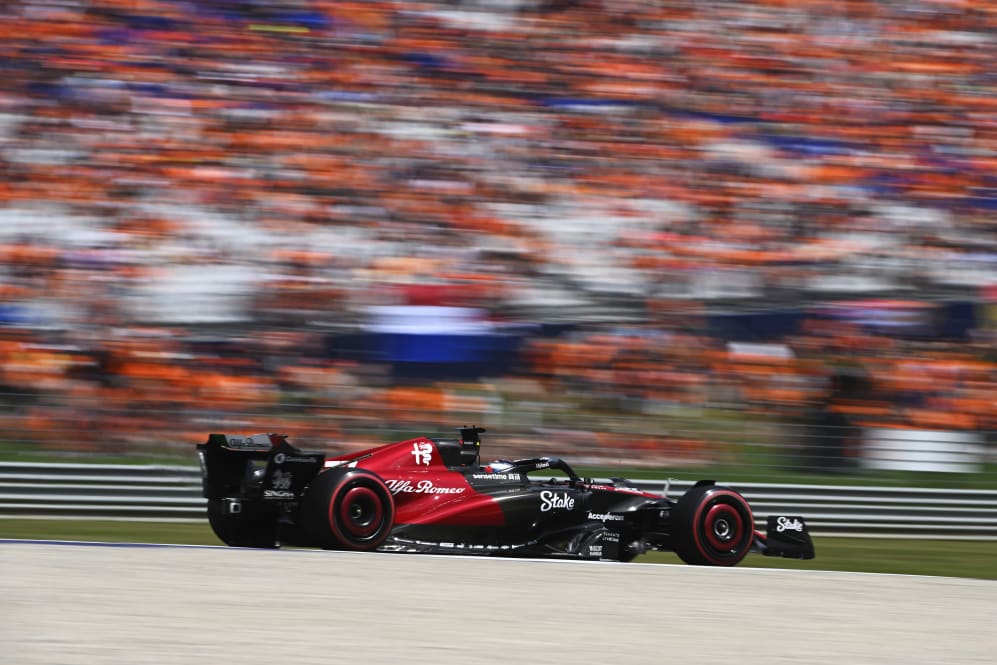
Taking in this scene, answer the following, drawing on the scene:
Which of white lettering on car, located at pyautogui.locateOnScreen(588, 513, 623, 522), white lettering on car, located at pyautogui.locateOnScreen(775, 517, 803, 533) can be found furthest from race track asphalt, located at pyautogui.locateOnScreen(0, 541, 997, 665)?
white lettering on car, located at pyautogui.locateOnScreen(775, 517, 803, 533)

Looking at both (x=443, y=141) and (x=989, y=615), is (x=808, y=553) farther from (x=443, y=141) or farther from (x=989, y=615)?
(x=443, y=141)

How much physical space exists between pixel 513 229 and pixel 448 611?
26.0 ft

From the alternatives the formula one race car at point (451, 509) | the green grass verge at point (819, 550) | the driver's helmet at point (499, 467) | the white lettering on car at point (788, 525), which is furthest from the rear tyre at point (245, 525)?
the white lettering on car at point (788, 525)

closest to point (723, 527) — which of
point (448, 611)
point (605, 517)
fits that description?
point (605, 517)

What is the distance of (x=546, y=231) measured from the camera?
12914mm

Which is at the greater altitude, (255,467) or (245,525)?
(255,467)

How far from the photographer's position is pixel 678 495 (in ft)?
33.5

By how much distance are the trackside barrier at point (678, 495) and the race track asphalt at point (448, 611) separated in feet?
7.44

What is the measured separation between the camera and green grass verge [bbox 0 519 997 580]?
830 cm

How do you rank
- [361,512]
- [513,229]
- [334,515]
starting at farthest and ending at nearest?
[513,229], [361,512], [334,515]

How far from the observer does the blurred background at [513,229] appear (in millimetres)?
10922

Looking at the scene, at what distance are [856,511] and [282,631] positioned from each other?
22.6ft

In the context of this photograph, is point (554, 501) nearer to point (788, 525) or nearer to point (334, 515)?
point (334, 515)

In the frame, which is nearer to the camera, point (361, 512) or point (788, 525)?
point (361, 512)
